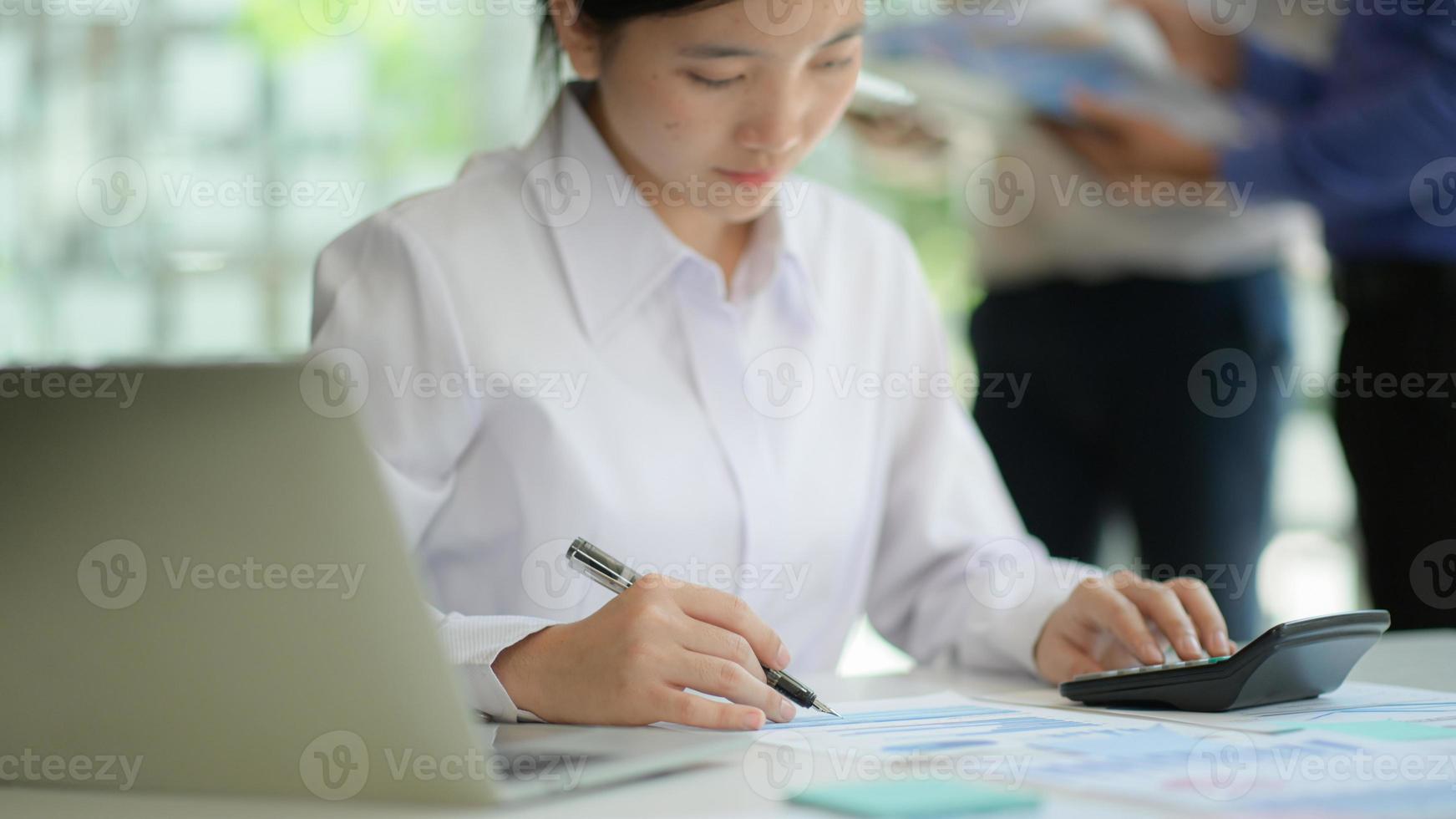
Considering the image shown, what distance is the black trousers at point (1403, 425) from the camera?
1588 millimetres

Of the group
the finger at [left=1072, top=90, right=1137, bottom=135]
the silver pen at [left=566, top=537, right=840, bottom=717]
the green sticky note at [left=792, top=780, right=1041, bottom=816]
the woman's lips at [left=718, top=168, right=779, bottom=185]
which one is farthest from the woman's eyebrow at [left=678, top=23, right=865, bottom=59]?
the finger at [left=1072, top=90, right=1137, bottom=135]

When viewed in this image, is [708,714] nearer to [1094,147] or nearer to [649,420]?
[649,420]

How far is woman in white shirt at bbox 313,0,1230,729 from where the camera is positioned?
1.13m

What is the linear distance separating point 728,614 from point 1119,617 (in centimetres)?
37

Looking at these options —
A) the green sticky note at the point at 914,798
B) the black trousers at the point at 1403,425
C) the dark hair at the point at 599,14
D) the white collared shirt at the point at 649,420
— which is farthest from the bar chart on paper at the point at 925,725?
the black trousers at the point at 1403,425

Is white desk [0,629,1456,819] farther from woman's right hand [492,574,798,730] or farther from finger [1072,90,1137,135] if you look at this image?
finger [1072,90,1137,135]

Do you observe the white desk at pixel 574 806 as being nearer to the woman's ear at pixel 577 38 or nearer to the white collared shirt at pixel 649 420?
the white collared shirt at pixel 649 420

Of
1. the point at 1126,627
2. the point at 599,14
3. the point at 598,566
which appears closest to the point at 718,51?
the point at 599,14

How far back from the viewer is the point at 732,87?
1.15m

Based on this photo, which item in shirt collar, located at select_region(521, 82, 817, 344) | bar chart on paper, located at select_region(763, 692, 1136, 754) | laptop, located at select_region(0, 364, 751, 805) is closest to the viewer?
laptop, located at select_region(0, 364, 751, 805)

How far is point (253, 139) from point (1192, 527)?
3141 mm

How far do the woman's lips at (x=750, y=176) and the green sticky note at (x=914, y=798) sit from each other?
0.66m

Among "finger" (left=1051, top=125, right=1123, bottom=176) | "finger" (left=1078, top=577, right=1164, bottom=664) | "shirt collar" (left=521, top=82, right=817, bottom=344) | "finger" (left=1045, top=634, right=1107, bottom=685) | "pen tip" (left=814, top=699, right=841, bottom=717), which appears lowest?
"finger" (left=1045, top=634, right=1107, bottom=685)

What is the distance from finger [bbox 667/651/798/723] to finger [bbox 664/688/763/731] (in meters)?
0.02
